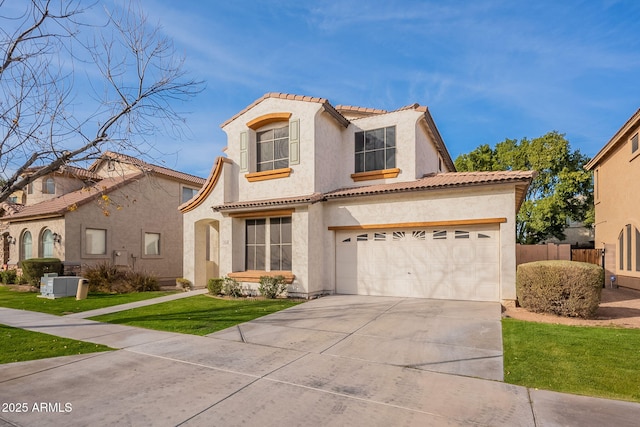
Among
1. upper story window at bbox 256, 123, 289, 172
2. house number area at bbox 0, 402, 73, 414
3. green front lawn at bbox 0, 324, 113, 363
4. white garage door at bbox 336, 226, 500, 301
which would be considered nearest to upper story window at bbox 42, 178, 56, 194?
upper story window at bbox 256, 123, 289, 172

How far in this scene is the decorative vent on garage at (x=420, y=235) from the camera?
11.9m

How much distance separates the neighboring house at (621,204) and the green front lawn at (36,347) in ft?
63.0

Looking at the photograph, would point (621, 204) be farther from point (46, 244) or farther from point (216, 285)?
point (46, 244)

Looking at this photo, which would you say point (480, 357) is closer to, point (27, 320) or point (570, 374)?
point (570, 374)

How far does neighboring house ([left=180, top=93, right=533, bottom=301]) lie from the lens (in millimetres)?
11086

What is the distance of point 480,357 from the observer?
6.04m

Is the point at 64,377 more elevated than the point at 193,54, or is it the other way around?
the point at 193,54

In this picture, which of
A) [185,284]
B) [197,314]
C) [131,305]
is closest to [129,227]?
[185,284]

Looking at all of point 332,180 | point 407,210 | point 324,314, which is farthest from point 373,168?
point 324,314

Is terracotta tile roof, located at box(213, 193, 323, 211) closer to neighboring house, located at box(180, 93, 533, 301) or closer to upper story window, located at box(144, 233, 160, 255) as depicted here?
neighboring house, located at box(180, 93, 533, 301)

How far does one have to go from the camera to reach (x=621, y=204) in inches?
632

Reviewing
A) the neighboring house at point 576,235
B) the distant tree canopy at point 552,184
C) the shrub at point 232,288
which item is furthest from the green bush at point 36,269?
the neighboring house at point 576,235

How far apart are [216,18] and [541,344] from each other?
424 inches

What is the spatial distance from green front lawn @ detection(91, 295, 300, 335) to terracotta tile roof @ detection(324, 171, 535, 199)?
4.44 meters
